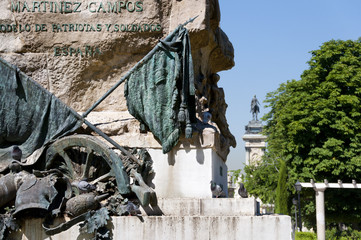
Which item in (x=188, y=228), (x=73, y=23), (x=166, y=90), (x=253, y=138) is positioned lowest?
(x=188, y=228)

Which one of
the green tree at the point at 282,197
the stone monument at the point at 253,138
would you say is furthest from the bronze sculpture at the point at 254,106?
the green tree at the point at 282,197

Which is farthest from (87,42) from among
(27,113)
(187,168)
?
(187,168)

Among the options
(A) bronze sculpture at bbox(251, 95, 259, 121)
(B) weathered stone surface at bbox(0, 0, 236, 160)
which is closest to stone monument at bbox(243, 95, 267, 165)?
(A) bronze sculpture at bbox(251, 95, 259, 121)

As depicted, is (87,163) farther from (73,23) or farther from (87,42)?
(73,23)

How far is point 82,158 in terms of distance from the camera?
29.1 ft

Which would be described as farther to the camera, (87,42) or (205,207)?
(87,42)

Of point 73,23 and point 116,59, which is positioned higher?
point 73,23

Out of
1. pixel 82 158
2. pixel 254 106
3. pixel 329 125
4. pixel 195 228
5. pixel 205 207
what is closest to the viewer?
pixel 195 228

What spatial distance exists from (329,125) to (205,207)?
1724 cm

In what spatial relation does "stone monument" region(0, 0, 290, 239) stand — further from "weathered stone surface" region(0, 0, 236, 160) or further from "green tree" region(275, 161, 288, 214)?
"green tree" region(275, 161, 288, 214)

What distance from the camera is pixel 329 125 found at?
974 inches

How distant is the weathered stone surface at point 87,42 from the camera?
31.4 ft

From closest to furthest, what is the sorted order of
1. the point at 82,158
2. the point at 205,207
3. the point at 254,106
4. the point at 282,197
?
the point at 205,207 < the point at 82,158 < the point at 282,197 < the point at 254,106

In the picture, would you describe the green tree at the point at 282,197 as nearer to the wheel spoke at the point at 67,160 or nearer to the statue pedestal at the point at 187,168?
the statue pedestal at the point at 187,168
